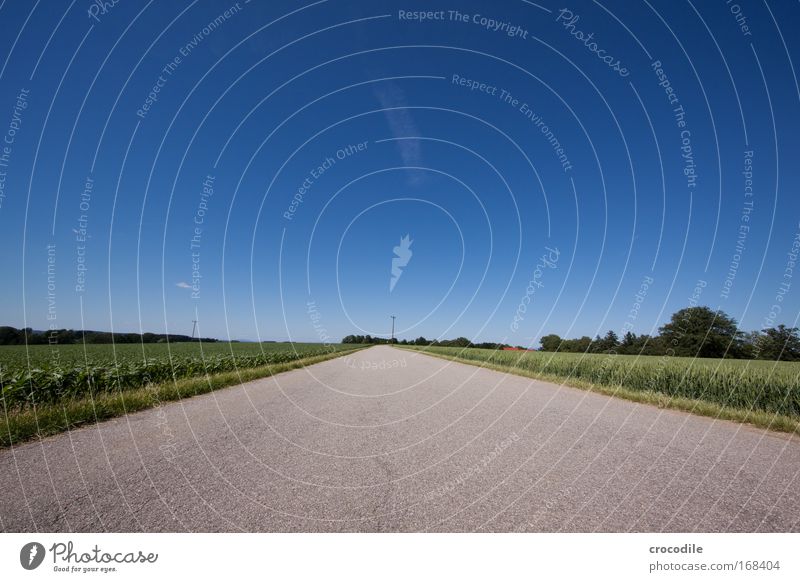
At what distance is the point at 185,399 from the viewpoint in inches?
384

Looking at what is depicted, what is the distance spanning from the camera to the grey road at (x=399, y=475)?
9.71ft

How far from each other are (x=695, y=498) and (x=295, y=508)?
4030 mm

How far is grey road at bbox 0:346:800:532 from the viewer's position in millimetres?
2961

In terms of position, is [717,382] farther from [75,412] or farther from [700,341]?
[700,341]

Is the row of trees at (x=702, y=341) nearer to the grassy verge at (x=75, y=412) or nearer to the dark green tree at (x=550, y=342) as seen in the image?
the dark green tree at (x=550, y=342)

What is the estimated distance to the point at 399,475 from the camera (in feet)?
13.2

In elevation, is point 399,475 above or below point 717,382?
below

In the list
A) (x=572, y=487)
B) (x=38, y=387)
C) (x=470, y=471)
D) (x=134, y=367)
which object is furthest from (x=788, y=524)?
(x=134, y=367)

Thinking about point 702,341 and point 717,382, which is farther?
point 702,341

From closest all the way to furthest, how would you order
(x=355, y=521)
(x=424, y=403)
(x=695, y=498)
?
(x=355, y=521) < (x=695, y=498) < (x=424, y=403)

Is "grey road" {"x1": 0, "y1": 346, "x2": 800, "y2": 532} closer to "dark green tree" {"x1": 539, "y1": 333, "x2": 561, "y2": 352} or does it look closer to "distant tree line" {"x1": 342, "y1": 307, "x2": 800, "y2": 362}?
"distant tree line" {"x1": 342, "y1": 307, "x2": 800, "y2": 362}

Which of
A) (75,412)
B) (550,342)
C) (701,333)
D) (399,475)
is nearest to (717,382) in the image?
(399,475)

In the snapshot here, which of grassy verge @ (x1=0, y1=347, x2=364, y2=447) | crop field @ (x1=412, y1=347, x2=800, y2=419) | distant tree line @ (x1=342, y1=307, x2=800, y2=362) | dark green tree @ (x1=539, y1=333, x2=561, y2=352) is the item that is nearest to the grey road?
grassy verge @ (x1=0, y1=347, x2=364, y2=447)
